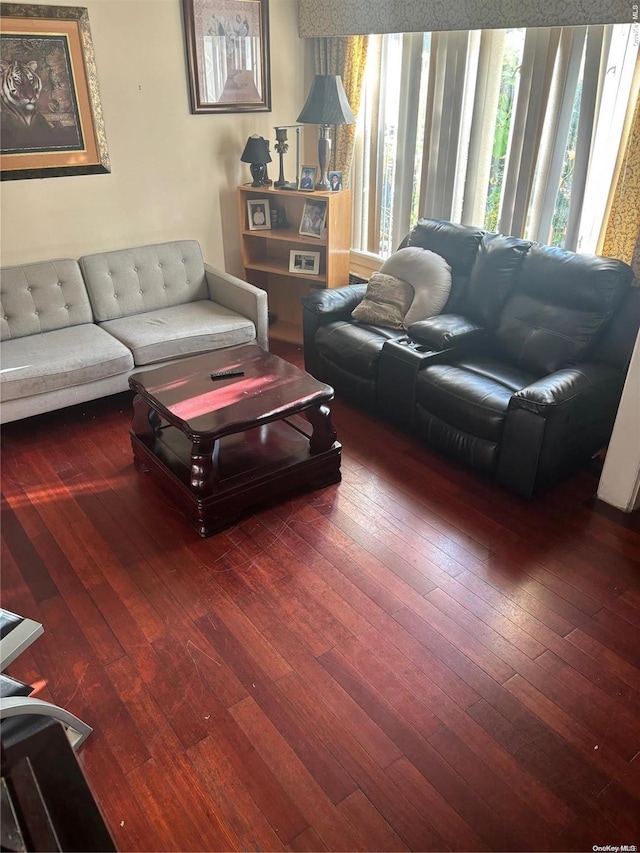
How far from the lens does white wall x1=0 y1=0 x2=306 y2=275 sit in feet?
12.1

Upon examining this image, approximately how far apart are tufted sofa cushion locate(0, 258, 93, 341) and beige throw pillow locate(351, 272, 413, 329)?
5.54ft

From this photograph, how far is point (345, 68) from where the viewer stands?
4.30m

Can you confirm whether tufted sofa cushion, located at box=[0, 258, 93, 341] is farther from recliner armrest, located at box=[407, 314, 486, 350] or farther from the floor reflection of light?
recliner armrest, located at box=[407, 314, 486, 350]

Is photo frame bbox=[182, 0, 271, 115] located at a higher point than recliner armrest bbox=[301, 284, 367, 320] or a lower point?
higher

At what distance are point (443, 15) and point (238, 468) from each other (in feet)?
9.03

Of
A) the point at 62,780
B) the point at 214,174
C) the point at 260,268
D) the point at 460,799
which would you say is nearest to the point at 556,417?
the point at 460,799

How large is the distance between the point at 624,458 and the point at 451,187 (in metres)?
2.11

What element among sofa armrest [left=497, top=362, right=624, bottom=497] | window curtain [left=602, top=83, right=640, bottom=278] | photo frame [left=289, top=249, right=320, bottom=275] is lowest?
sofa armrest [left=497, top=362, right=624, bottom=497]

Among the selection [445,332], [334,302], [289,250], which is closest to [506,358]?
[445,332]

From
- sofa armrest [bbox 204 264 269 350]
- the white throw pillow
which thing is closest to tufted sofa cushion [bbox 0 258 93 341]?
sofa armrest [bbox 204 264 269 350]

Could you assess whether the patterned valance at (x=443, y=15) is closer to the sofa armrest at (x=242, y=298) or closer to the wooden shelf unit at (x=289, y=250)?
the wooden shelf unit at (x=289, y=250)

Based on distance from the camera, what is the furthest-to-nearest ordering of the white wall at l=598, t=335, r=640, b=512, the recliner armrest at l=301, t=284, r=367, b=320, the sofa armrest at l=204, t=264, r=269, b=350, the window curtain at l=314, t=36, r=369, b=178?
the window curtain at l=314, t=36, r=369, b=178
the sofa armrest at l=204, t=264, r=269, b=350
the recliner armrest at l=301, t=284, r=367, b=320
the white wall at l=598, t=335, r=640, b=512

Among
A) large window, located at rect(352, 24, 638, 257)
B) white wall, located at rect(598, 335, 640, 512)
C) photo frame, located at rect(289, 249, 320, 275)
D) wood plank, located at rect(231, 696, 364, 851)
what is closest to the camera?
wood plank, located at rect(231, 696, 364, 851)

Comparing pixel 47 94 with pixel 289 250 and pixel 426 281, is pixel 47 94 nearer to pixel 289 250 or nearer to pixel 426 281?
pixel 289 250
